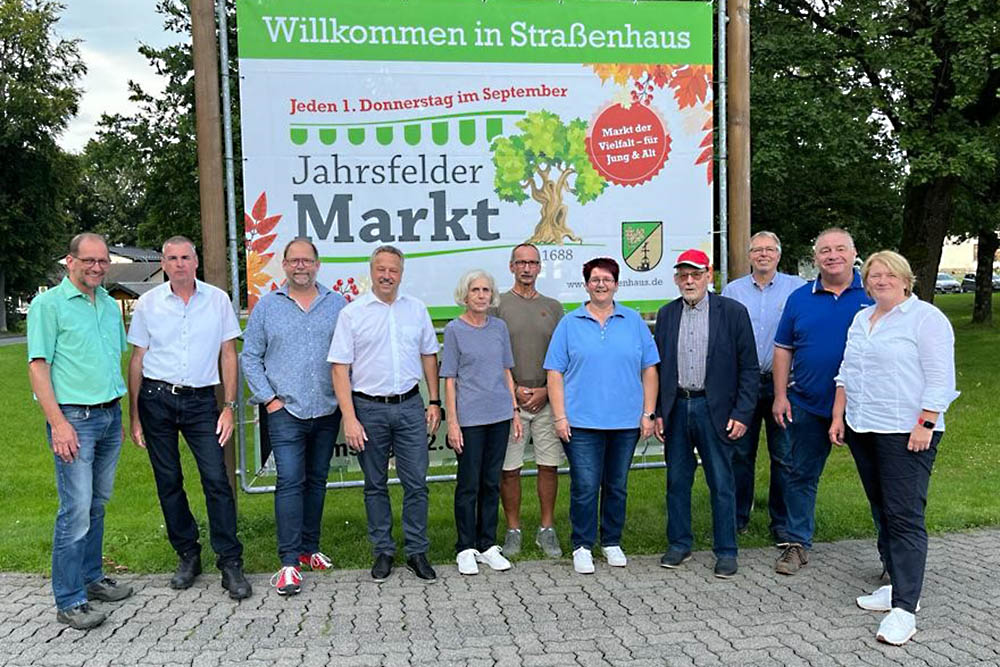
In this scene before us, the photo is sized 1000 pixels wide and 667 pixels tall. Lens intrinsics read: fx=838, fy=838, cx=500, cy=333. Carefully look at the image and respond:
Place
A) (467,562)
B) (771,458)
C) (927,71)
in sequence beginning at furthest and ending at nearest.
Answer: (927,71)
(771,458)
(467,562)

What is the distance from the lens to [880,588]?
447cm

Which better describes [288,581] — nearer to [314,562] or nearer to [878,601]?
[314,562]

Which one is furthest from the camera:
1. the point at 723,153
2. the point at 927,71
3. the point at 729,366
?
the point at 927,71

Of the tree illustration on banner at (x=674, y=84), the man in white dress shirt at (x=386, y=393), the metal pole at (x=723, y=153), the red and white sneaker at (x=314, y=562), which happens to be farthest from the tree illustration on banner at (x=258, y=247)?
the metal pole at (x=723, y=153)

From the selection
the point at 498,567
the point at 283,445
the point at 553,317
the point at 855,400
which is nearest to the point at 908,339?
the point at 855,400

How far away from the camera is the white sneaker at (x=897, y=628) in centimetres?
383

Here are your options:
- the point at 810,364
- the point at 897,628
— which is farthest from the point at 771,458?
the point at 897,628

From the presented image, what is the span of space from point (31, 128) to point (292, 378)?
4184 centimetres

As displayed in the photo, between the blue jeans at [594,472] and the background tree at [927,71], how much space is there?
375 inches

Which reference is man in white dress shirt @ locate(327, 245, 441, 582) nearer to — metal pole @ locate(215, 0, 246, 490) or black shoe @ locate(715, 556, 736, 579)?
metal pole @ locate(215, 0, 246, 490)

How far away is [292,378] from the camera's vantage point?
15.0ft

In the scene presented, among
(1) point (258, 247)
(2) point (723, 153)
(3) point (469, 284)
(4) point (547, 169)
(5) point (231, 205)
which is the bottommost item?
(3) point (469, 284)

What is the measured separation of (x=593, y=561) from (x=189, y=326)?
2.71 meters

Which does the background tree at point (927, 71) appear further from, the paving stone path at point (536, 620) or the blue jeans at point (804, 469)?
the paving stone path at point (536, 620)
